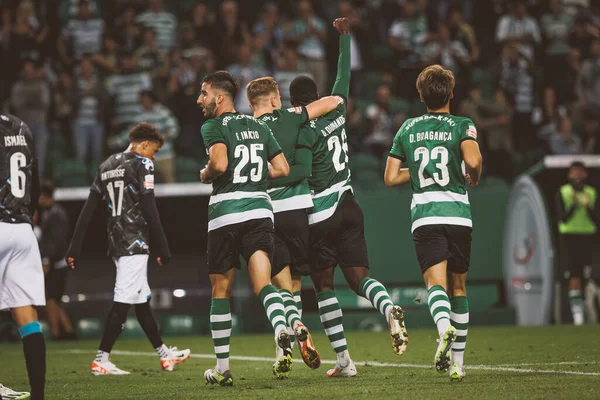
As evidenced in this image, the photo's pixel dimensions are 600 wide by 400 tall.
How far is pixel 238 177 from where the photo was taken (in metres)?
7.45

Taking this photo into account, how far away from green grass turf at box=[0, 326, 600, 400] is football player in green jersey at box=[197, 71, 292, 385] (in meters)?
0.57

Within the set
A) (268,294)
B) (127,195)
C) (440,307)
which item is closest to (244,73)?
(127,195)

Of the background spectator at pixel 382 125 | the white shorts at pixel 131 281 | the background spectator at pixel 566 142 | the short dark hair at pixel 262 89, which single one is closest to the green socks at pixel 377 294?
the short dark hair at pixel 262 89

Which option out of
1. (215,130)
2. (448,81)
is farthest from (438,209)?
(215,130)

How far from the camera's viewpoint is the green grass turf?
6.73m

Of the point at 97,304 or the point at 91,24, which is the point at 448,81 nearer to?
the point at 97,304

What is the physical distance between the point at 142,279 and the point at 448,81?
382cm

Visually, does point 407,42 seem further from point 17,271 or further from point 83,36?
point 17,271

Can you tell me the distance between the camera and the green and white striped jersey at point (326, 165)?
817 cm

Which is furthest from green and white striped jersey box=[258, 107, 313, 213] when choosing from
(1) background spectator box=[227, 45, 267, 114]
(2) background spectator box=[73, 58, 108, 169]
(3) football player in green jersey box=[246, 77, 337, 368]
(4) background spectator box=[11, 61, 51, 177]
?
(4) background spectator box=[11, 61, 51, 177]

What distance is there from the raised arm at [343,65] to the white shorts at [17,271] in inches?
122

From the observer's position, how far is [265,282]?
24.3 feet

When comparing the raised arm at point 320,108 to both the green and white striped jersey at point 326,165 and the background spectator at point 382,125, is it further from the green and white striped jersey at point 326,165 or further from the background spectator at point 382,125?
the background spectator at point 382,125

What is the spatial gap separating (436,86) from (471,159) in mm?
608
